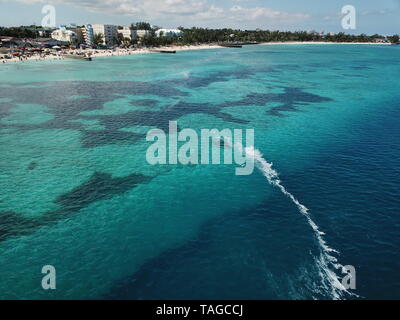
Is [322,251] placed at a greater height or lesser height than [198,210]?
lesser

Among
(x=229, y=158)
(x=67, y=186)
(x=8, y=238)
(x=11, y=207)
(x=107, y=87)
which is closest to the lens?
(x=8, y=238)

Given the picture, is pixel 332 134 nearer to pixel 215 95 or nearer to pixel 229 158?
pixel 229 158

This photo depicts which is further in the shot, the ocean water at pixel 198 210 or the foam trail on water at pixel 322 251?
the ocean water at pixel 198 210

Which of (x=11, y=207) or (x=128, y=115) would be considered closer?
(x=11, y=207)

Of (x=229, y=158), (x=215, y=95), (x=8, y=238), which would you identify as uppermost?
(x=215, y=95)

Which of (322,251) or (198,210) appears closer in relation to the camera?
(322,251)

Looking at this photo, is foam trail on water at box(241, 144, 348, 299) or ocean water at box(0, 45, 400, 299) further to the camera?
ocean water at box(0, 45, 400, 299)

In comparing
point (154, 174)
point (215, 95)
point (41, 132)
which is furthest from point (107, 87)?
point (154, 174)
